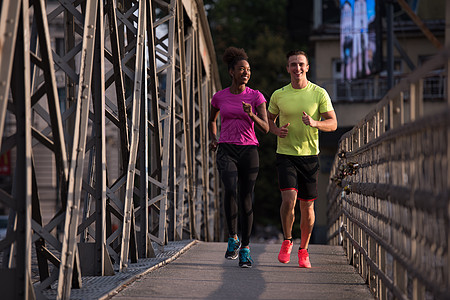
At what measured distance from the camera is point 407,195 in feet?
13.3

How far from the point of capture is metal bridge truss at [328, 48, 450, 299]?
329 centimetres

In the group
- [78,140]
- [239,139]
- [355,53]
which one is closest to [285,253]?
[239,139]

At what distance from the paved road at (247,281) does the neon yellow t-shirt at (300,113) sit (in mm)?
1031

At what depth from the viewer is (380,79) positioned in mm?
33656

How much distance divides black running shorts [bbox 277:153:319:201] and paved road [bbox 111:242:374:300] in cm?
68

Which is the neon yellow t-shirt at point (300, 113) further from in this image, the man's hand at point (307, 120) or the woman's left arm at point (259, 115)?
the man's hand at point (307, 120)

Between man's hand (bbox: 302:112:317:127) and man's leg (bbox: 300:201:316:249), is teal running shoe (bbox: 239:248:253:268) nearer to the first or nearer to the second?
man's leg (bbox: 300:201:316:249)

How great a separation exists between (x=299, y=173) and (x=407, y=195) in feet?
10.9

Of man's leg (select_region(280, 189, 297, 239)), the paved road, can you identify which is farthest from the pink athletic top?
the paved road

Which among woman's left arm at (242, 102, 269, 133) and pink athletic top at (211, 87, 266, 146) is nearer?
woman's left arm at (242, 102, 269, 133)

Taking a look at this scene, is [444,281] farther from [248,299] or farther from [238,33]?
[238,33]

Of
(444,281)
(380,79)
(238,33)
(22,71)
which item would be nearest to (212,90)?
(22,71)

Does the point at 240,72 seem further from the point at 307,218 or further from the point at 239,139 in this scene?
the point at 307,218

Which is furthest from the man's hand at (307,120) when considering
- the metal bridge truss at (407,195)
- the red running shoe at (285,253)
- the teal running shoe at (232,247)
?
the teal running shoe at (232,247)
